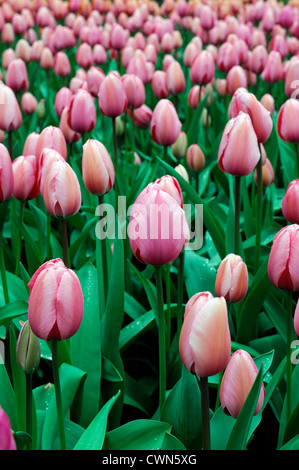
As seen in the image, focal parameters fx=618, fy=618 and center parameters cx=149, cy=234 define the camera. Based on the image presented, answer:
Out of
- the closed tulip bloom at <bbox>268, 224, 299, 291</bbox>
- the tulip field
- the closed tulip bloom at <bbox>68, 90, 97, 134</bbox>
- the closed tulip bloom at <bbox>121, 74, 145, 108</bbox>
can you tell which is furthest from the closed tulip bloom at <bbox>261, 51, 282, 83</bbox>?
the closed tulip bloom at <bbox>268, 224, 299, 291</bbox>

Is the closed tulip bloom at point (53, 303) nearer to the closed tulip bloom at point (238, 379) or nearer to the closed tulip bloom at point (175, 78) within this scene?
the closed tulip bloom at point (238, 379)

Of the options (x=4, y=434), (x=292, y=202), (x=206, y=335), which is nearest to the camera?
(x=4, y=434)

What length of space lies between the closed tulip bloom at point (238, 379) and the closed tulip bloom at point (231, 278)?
222 millimetres

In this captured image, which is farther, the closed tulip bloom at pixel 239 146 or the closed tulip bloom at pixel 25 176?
the closed tulip bloom at pixel 25 176

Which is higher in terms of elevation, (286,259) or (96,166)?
(96,166)

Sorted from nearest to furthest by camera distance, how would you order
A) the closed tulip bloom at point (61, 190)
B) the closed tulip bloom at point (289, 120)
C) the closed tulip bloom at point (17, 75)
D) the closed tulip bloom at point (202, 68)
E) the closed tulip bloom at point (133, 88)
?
the closed tulip bloom at point (61, 190) → the closed tulip bloom at point (289, 120) → the closed tulip bloom at point (133, 88) → the closed tulip bloom at point (202, 68) → the closed tulip bloom at point (17, 75)

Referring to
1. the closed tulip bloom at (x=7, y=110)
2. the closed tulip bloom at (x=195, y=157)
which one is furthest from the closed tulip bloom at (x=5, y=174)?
the closed tulip bloom at (x=195, y=157)

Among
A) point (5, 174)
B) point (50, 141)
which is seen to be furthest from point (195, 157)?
point (5, 174)

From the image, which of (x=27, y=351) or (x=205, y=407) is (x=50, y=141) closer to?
(x=27, y=351)

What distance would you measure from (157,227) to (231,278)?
23 cm

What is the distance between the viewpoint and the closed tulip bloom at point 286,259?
3.39 ft

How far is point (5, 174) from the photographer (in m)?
1.32
